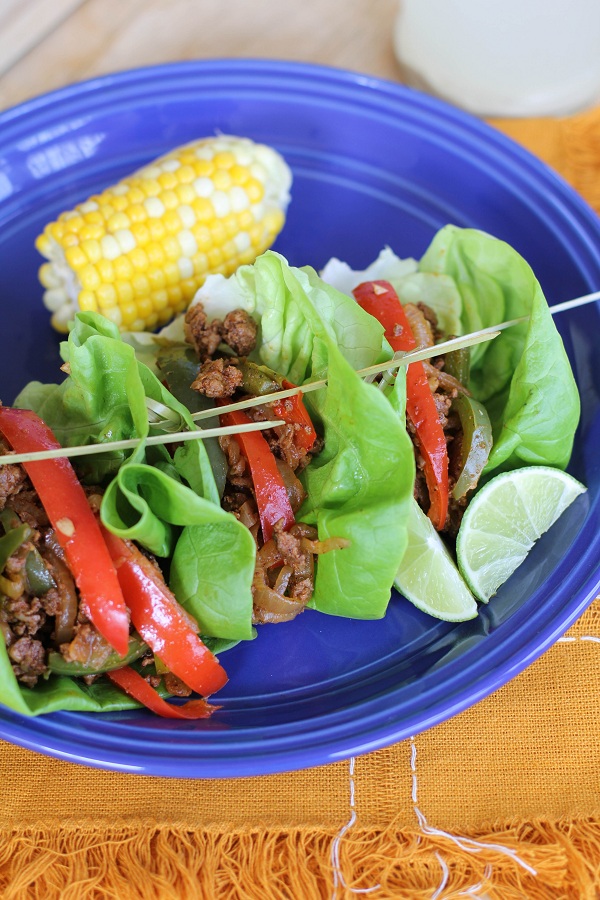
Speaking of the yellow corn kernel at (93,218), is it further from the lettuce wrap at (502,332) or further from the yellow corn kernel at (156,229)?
Result: the lettuce wrap at (502,332)

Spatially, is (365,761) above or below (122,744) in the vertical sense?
below

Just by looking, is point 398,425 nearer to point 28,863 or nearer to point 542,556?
point 542,556

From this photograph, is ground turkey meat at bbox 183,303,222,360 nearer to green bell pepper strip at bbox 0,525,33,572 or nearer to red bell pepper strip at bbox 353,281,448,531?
red bell pepper strip at bbox 353,281,448,531

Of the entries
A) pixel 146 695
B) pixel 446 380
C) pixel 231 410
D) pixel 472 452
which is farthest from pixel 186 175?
pixel 146 695

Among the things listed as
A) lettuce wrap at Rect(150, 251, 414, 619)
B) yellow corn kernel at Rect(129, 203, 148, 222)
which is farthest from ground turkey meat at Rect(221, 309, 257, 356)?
yellow corn kernel at Rect(129, 203, 148, 222)

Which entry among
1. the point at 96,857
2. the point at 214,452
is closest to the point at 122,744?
the point at 96,857

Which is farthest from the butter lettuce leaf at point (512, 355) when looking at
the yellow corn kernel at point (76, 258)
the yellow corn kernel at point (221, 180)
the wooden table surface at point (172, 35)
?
the wooden table surface at point (172, 35)

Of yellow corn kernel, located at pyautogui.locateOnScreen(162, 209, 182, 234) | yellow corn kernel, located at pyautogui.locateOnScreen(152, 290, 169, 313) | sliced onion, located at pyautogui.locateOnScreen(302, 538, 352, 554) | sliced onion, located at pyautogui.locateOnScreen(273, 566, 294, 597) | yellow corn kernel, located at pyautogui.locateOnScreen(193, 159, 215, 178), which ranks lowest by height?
sliced onion, located at pyautogui.locateOnScreen(273, 566, 294, 597)
